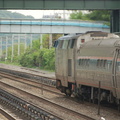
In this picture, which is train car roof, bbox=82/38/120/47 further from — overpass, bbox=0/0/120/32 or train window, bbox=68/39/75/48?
overpass, bbox=0/0/120/32

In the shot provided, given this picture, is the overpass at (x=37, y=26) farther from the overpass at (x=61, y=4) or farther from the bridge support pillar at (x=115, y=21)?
the overpass at (x=61, y=4)

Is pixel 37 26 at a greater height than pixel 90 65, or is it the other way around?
pixel 37 26

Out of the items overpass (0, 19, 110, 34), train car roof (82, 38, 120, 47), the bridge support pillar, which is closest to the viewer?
train car roof (82, 38, 120, 47)

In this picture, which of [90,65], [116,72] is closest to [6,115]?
[90,65]

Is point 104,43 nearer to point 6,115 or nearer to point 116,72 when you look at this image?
point 116,72

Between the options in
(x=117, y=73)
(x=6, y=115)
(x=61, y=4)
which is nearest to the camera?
(x=117, y=73)

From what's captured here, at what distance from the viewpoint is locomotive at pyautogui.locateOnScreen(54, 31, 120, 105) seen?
15.9 m

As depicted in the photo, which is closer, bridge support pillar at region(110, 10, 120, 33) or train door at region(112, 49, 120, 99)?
train door at region(112, 49, 120, 99)

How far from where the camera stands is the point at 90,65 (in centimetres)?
1784

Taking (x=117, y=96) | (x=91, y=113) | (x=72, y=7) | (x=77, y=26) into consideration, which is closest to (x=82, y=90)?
(x=91, y=113)

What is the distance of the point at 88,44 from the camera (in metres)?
18.6

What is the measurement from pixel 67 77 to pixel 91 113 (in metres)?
4.28

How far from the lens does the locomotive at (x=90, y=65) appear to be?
1588cm

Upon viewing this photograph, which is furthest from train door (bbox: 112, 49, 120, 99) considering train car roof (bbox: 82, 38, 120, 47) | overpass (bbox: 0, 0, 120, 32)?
overpass (bbox: 0, 0, 120, 32)
